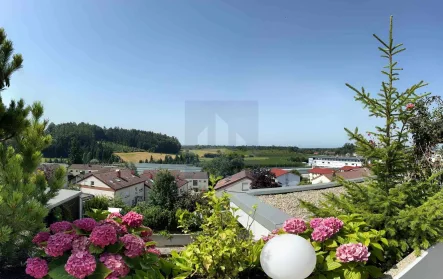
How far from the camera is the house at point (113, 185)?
26.6 metres

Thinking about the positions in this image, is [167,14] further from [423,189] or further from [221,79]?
[423,189]

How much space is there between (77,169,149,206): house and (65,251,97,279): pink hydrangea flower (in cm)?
2589

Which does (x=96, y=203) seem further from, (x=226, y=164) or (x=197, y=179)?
(x=226, y=164)

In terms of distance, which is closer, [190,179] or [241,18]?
[241,18]

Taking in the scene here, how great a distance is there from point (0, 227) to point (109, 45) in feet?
31.0

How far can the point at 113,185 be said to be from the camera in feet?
87.0

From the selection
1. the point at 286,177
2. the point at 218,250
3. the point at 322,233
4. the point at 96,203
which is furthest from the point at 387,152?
the point at 286,177

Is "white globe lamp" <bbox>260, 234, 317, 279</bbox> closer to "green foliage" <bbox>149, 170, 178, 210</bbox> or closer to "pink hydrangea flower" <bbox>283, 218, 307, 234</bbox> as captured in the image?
"pink hydrangea flower" <bbox>283, 218, 307, 234</bbox>

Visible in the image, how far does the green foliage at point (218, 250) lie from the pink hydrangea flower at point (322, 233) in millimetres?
418

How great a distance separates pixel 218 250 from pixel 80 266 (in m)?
0.78

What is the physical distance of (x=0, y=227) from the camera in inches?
79.7

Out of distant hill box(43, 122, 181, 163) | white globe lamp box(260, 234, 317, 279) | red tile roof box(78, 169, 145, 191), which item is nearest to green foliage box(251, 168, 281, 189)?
white globe lamp box(260, 234, 317, 279)

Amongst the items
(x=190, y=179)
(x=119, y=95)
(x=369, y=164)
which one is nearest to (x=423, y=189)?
(x=369, y=164)

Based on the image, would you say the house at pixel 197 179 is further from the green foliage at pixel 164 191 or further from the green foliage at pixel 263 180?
the green foliage at pixel 263 180
